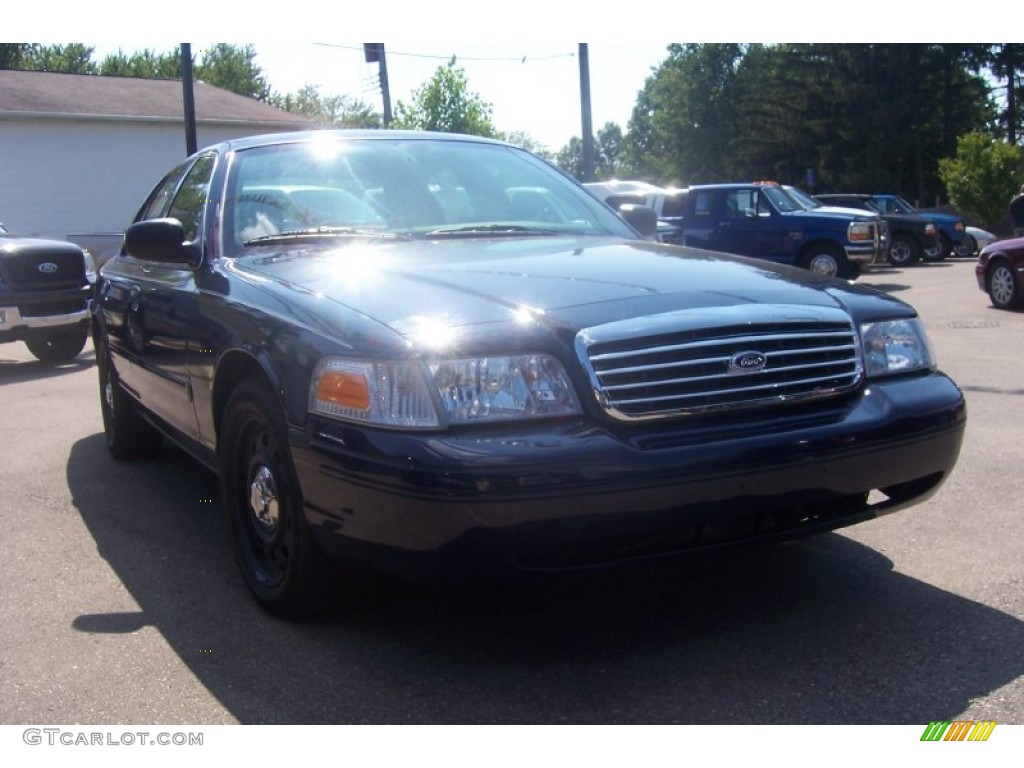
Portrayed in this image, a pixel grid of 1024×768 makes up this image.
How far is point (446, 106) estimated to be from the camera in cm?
3934

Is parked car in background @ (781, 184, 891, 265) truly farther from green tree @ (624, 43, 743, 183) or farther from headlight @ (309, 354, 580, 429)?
green tree @ (624, 43, 743, 183)

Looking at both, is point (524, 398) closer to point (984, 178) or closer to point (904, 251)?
point (904, 251)

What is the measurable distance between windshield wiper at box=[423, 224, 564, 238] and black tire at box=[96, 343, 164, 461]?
238cm

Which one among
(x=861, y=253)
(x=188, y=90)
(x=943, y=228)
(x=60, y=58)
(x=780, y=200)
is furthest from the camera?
(x=60, y=58)

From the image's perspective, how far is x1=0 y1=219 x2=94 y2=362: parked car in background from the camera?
455 inches

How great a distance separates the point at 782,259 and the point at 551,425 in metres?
16.4

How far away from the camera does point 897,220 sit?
25250 millimetres

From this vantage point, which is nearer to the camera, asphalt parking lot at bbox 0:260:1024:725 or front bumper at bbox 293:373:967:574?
front bumper at bbox 293:373:967:574

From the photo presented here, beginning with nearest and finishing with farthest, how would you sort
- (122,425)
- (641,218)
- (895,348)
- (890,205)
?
(895,348), (641,218), (122,425), (890,205)

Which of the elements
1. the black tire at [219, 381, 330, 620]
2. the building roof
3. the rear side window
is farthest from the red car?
the building roof

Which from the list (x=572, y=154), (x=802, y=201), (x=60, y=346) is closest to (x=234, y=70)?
(x=802, y=201)

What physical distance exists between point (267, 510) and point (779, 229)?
15.9 metres

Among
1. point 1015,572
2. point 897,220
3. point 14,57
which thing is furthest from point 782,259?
point 14,57

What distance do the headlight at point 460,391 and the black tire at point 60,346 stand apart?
988 cm
